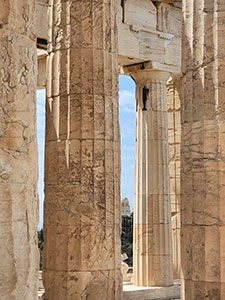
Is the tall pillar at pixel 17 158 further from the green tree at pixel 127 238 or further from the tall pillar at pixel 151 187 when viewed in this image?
the green tree at pixel 127 238

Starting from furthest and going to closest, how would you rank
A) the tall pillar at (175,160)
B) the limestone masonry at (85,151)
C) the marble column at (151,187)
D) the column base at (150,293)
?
1. the tall pillar at (175,160)
2. the marble column at (151,187)
3. the column base at (150,293)
4. the limestone masonry at (85,151)

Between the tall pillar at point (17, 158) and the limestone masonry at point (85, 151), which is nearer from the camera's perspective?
the tall pillar at point (17, 158)

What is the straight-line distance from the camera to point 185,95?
43.0 ft

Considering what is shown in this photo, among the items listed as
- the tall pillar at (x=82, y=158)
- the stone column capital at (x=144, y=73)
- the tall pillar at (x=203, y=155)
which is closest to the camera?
the tall pillar at (x=203, y=155)

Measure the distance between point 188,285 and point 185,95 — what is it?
148 inches

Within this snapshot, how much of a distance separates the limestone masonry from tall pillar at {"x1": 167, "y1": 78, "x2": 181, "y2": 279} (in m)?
10.5

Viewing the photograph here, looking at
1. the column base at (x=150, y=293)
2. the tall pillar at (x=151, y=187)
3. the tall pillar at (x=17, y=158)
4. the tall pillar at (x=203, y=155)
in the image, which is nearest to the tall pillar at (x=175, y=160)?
the tall pillar at (x=151, y=187)

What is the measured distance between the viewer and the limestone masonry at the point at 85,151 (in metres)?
6.38

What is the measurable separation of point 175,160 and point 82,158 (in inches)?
674

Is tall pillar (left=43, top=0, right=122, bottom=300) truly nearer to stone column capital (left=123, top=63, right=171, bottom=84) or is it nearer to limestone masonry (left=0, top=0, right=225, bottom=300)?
limestone masonry (left=0, top=0, right=225, bottom=300)

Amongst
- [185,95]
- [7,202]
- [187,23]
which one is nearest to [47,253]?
[185,95]

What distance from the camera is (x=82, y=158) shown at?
15.5m

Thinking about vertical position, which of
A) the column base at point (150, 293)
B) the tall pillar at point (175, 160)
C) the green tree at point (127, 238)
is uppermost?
the tall pillar at point (175, 160)

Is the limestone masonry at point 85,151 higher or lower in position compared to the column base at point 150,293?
higher
